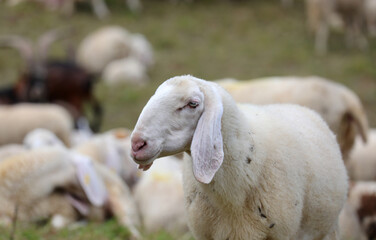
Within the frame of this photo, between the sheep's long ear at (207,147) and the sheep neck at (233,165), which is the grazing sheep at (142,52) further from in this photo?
the sheep's long ear at (207,147)

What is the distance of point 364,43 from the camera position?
47.8 ft

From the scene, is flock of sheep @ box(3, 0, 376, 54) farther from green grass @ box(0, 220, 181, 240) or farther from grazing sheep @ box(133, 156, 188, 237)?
green grass @ box(0, 220, 181, 240)

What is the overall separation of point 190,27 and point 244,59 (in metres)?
2.32

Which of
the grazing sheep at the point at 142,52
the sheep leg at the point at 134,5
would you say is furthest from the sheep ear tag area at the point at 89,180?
the sheep leg at the point at 134,5

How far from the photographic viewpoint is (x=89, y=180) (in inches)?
205

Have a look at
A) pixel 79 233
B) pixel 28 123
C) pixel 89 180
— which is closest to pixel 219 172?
pixel 79 233

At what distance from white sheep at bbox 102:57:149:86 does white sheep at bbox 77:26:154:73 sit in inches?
15.1

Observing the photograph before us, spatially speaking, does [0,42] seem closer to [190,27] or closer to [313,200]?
[190,27]

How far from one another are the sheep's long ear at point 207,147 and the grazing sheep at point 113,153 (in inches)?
154

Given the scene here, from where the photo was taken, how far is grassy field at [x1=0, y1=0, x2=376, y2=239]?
1180 cm

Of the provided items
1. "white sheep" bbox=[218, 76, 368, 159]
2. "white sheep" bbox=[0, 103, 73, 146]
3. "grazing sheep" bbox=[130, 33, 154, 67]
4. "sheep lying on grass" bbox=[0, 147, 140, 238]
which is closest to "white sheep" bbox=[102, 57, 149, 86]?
"grazing sheep" bbox=[130, 33, 154, 67]

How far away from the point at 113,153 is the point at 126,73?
5912mm

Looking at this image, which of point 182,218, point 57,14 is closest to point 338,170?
point 182,218

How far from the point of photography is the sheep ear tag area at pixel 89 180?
5156 millimetres
